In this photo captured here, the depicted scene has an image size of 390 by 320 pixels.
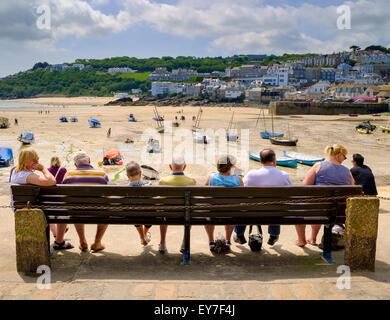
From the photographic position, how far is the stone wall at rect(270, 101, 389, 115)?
74.8 m

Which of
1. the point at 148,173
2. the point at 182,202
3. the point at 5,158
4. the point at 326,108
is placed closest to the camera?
the point at 182,202

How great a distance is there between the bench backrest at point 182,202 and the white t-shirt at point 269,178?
0.56 m

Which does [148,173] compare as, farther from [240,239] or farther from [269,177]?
[269,177]

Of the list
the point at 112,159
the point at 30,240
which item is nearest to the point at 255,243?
the point at 30,240

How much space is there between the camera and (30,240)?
4141mm

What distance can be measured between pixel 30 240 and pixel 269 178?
3.23m

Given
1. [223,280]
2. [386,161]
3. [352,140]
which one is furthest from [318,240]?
[352,140]

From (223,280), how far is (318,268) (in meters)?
1.31

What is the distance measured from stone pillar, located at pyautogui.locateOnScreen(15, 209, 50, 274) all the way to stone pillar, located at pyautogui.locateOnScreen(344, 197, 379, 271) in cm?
372

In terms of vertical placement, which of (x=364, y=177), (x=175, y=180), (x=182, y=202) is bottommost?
(x=364, y=177)

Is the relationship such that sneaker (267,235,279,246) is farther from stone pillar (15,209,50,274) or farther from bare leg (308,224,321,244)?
stone pillar (15,209,50,274)

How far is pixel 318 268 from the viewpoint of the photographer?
4355 mm

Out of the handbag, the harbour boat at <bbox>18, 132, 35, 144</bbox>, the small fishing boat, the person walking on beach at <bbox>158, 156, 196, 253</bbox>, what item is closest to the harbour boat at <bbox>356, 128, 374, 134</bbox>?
the small fishing boat
